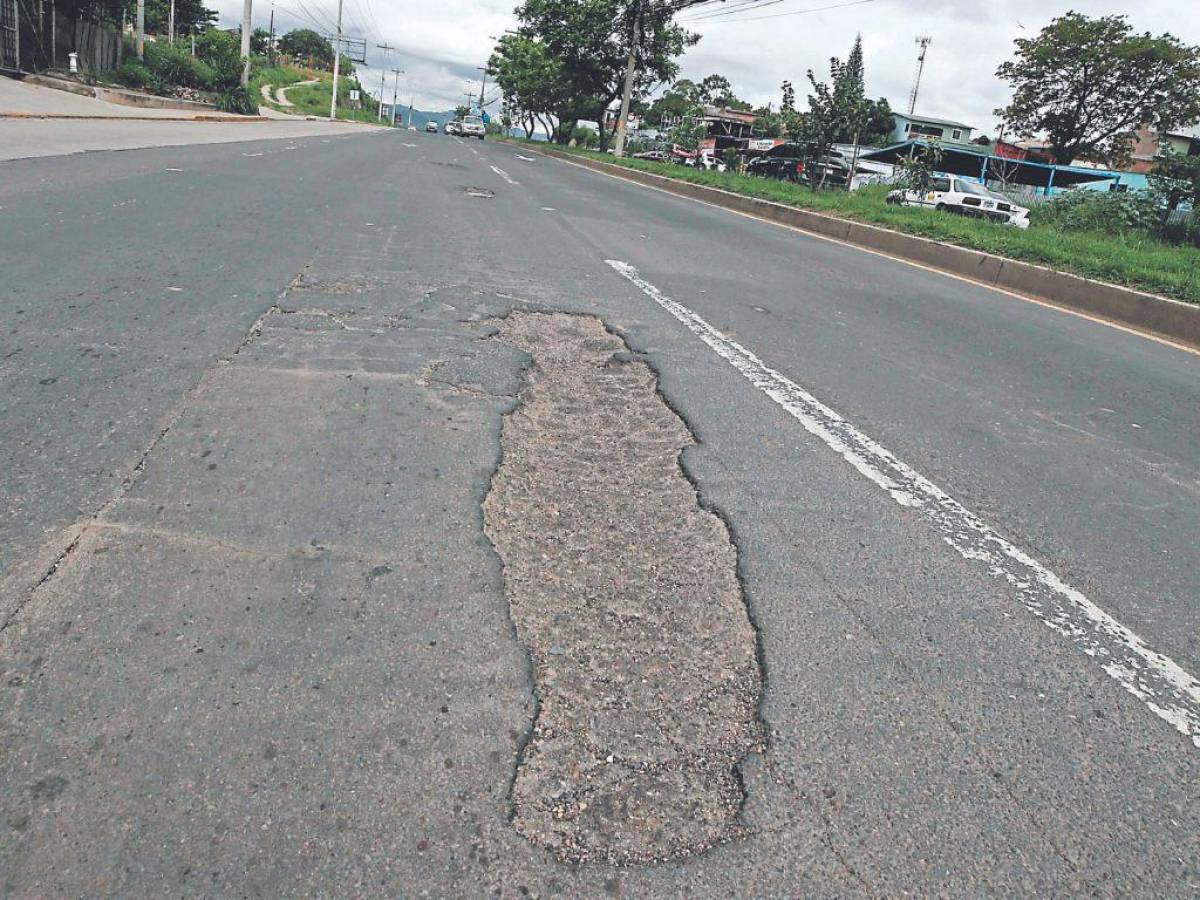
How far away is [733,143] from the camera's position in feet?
203

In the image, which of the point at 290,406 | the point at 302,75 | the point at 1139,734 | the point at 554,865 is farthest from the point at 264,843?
the point at 302,75

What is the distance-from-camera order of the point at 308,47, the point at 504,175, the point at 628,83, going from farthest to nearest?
the point at 308,47 → the point at 628,83 → the point at 504,175

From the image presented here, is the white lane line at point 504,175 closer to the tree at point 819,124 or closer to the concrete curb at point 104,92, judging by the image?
the tree at point 819,124

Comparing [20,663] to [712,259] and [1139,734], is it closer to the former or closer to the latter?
[1139,734]

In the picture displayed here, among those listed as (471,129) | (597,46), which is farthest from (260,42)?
(597,46)

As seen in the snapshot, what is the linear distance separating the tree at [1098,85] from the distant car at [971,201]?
95.4ft

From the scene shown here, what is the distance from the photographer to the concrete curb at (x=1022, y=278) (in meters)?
7.96

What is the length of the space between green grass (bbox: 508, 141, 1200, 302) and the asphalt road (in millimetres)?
4270

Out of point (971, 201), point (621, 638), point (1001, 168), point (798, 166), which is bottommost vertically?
point (621, 638)

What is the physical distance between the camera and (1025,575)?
9.16ft

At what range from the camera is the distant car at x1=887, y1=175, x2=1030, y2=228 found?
20.7 meters

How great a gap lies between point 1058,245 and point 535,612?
1089 centimetres

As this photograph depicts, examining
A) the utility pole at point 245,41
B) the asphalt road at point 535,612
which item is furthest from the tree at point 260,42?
the asphalt road at point 535,612

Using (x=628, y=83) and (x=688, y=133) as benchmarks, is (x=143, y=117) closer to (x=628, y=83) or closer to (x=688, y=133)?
(x=628, y=83)
